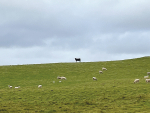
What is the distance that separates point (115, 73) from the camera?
163ft

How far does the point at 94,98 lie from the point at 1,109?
9.53 m

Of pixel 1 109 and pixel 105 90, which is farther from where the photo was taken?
pixel 105 90

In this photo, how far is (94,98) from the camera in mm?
26453

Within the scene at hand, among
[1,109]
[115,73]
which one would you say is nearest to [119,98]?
[1,109]

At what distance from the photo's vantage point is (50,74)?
51156 millimetres

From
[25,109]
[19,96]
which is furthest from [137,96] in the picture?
[19,96]

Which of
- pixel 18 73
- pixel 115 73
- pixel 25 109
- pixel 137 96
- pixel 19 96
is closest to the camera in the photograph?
pixel 25 109

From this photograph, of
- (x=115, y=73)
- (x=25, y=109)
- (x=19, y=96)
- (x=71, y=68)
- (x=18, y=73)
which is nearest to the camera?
(x=25, y=109)

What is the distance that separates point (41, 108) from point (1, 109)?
3.66 metres

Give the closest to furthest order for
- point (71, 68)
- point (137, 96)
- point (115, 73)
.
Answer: point (137, 96)
point (115, 73)
point (71, 68)

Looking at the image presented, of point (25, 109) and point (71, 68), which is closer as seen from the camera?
point (25, 109)

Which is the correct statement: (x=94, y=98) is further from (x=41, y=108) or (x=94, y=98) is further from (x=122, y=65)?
(x=122, y=65)

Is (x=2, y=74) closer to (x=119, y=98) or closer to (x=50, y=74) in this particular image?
(x=50, y=74)

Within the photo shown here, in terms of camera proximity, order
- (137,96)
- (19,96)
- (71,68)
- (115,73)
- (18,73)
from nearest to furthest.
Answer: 1. (137,96)
2. (19,96)
3. (115,73)
4. (18,73)
5. (71,68)
